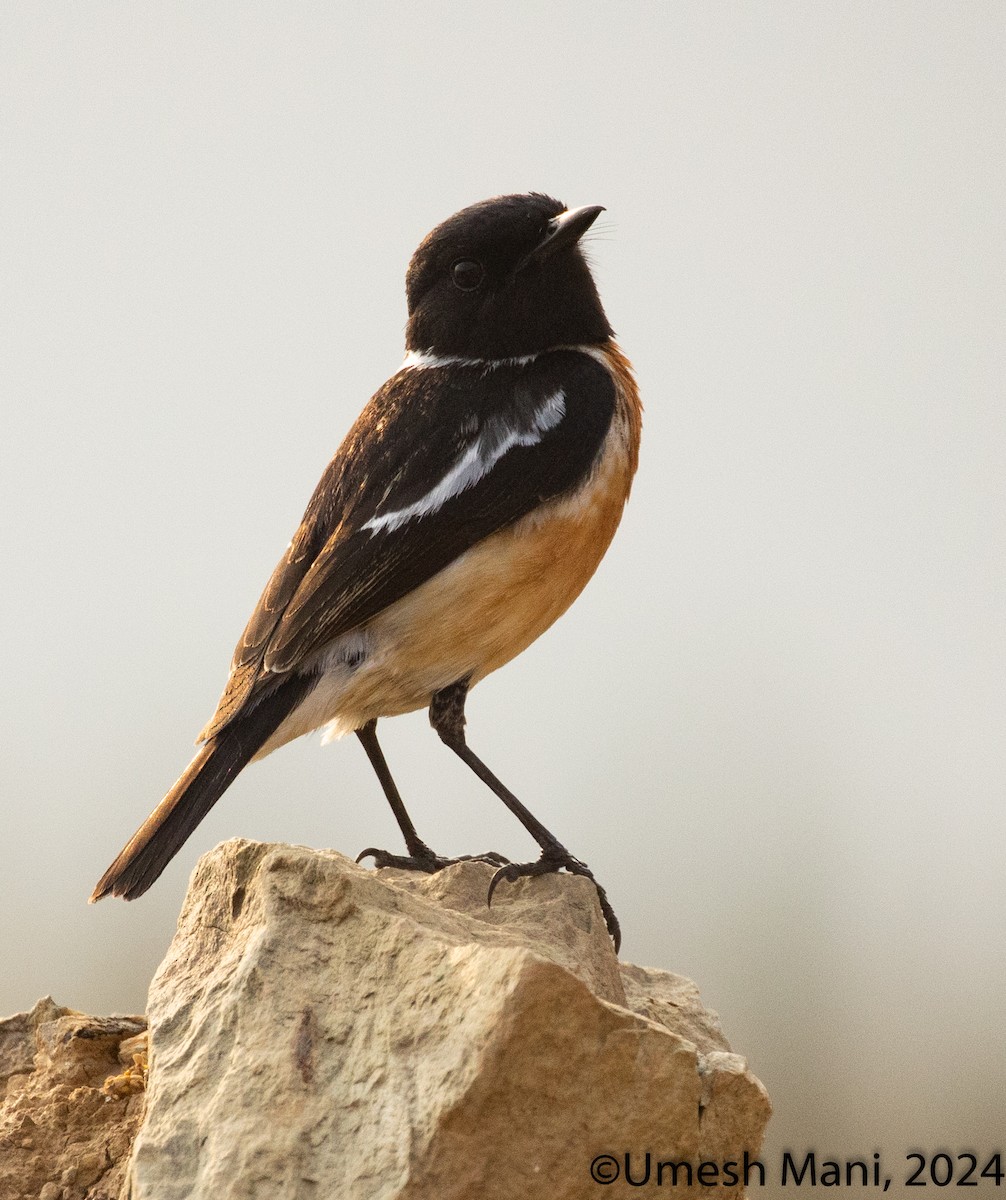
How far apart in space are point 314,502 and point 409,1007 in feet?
7.65

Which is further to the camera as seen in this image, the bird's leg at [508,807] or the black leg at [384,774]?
the black leg at [384,774]

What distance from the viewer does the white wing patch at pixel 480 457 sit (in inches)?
187

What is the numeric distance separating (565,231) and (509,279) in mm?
290

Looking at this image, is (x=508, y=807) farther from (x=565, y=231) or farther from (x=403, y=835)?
(x=565, y=231)

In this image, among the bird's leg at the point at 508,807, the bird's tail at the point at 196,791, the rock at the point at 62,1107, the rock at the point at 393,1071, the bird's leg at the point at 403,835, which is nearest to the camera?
the rock at the point at 393,1071

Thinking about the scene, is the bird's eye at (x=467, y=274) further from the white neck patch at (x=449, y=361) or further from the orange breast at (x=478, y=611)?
the orange breast at (x=478, y=611)

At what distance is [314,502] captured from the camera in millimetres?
5129

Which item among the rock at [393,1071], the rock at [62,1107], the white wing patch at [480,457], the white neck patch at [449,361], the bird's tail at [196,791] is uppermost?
the white neck patch at [449,361]

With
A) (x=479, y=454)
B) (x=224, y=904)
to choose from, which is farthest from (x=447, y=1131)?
(x=479, y=454)

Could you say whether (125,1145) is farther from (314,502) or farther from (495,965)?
(314,502)

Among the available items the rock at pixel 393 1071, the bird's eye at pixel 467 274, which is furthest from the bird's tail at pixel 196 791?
the bird's eye at pixel 467 274

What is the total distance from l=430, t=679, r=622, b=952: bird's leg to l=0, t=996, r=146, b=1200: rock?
127 centimetres

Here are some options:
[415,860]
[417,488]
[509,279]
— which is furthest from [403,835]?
[509,279]

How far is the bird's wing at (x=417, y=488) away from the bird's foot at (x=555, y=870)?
0.97 meters
